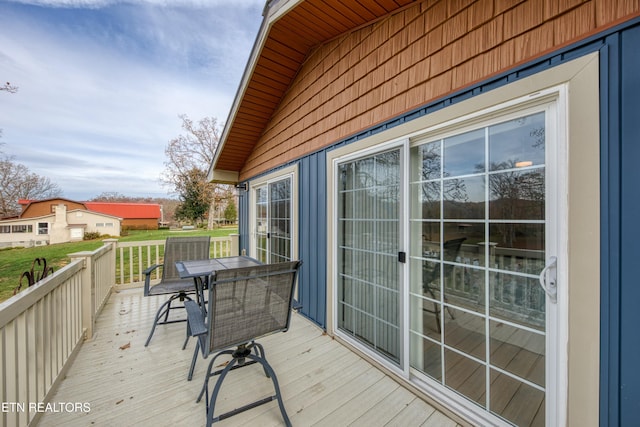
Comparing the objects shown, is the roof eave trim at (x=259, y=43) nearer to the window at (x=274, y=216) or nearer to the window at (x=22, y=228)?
the window at (x=274, y=216)

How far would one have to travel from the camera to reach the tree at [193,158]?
44.9ft

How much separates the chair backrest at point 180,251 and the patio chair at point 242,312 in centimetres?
195

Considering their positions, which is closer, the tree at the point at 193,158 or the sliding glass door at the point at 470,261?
the sliding glass door at the point at 470,261

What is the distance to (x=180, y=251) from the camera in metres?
3.63

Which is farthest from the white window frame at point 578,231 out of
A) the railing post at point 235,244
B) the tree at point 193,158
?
the tree at point 193,158

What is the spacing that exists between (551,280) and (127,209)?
3364 cm

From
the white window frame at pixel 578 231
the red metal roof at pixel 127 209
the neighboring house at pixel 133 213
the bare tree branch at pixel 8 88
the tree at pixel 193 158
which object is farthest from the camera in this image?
the neighboring house at pixel 133 213

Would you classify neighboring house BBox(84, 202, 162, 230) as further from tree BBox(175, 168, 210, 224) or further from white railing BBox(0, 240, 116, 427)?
white railing BBox(0, 240, 116, 427)

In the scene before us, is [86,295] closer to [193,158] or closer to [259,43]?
[259,43]

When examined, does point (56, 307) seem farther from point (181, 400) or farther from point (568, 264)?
point (568, 264)

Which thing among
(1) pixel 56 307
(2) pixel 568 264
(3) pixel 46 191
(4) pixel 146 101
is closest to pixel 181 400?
(1) pixel 56 307

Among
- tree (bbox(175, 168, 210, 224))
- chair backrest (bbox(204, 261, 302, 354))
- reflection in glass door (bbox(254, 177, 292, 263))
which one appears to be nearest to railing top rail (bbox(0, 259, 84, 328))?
chair backrest (bbox(204, 261, 302, 354))

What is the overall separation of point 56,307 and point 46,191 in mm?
27744

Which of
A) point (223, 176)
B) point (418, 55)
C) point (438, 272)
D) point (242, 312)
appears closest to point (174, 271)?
point (242, 312)
